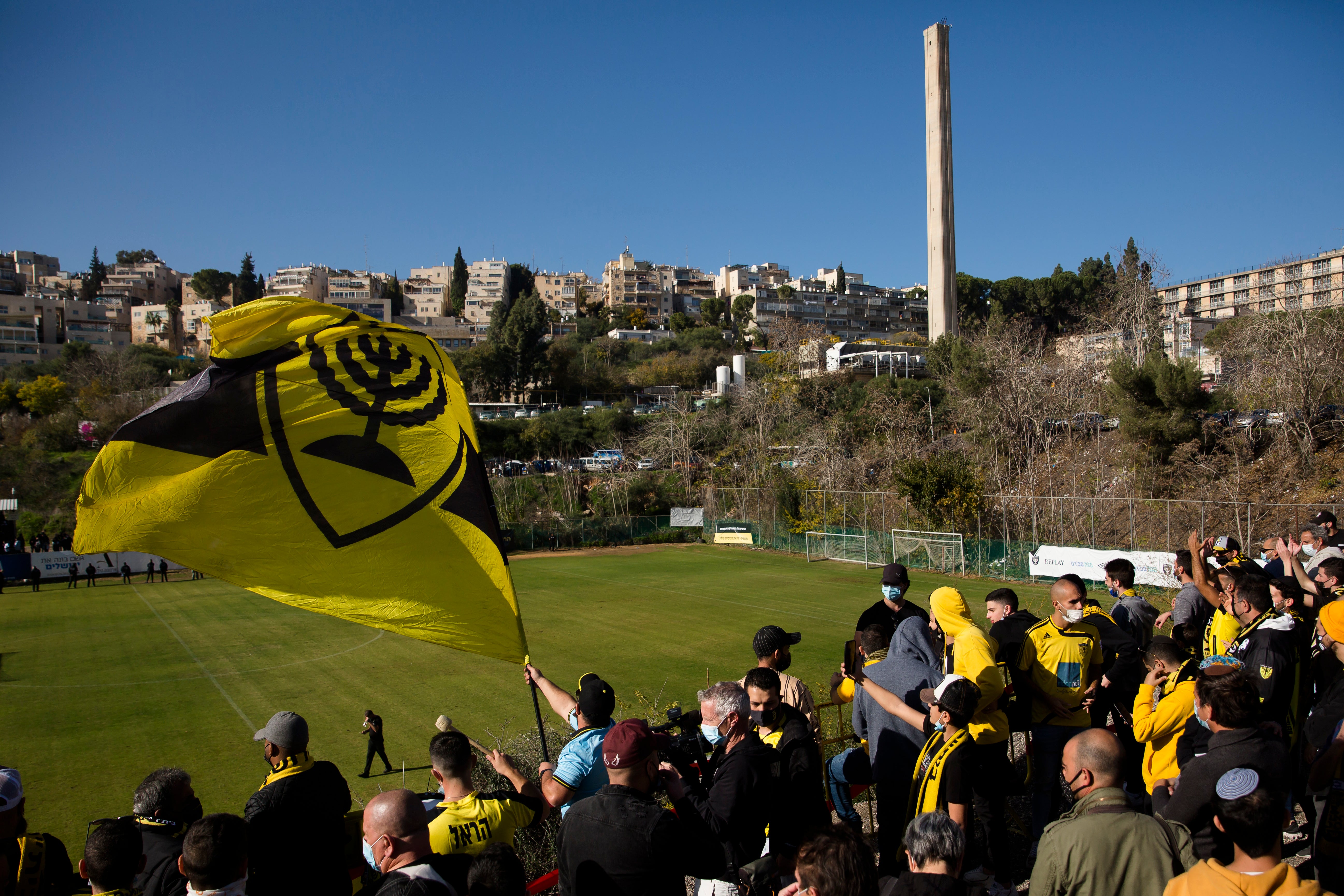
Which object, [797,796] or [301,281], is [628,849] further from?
[301,281]

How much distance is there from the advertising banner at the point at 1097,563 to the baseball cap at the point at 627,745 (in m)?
20.3

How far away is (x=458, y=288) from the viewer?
140875mm

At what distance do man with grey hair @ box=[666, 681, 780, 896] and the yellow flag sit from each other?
147 cm

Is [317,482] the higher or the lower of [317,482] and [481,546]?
the higher

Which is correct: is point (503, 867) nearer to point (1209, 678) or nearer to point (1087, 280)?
point (1209, 678)

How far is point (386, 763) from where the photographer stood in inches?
399

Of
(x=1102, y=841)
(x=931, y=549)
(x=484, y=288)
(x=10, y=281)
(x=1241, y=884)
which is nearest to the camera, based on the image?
(x=1241, y=884)

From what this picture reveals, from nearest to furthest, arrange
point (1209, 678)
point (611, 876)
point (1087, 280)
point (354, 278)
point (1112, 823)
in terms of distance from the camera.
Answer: point (611, 876) < point (1112, 823) < point (1209, 678) < point (1087, 280) < point (354, 278)

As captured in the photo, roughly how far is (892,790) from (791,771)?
1.25m

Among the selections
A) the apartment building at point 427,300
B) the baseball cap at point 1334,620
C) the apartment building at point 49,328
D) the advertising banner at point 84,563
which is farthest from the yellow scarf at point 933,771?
the apartment building at point 427,300

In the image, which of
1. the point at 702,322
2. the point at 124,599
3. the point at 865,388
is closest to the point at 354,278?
the point at 702,322

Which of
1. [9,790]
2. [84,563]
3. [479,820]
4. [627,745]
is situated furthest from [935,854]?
[84,563]

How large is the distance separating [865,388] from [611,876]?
6165 centimetres

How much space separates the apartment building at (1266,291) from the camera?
47.2 m
